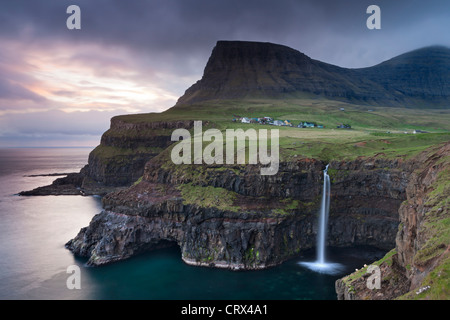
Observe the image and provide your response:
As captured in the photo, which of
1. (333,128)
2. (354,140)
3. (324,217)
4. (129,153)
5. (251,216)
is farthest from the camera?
(129,153)

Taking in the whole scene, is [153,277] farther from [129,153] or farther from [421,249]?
[129,153]

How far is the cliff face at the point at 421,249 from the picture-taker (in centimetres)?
2125

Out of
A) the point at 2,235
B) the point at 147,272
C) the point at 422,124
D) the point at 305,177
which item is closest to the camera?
the point at 147,272

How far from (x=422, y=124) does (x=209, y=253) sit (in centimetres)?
14891

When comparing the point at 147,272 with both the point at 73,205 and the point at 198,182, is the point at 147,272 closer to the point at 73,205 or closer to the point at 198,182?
the point at 198,182

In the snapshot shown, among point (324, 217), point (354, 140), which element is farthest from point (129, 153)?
point (324, 217)

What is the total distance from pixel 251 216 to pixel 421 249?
38912mm

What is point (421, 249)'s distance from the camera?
84.1 ft

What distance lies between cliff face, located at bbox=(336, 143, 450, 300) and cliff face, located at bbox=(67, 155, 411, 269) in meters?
21.3

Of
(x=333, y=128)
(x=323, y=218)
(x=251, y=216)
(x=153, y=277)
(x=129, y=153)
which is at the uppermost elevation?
(x=333, y=128)

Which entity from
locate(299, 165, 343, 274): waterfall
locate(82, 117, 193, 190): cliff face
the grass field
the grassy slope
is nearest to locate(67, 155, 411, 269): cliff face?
locate(299, 165, 343, 274): waterfall

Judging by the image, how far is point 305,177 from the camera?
67.5 metres
